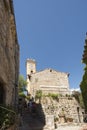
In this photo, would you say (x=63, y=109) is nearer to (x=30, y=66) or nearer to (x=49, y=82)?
(x=49, y=82)

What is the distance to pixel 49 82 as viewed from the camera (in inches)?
1490

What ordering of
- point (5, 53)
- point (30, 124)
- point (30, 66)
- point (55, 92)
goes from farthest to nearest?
point (30, 66)
point (55, 92)
point (30, 124)
point (5, 53)

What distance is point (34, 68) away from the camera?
49531 mm

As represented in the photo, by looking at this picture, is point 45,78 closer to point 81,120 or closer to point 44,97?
point 44,97

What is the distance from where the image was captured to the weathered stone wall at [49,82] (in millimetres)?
36922

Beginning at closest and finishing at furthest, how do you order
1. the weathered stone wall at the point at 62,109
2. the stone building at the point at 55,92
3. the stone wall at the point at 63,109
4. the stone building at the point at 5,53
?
the stone building at the point at 5,53, the weathered stone wall at the point at 62,109, the stone wall at the point at 63,109, the stone building at the point at 55,92

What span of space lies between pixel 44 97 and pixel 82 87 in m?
A: 7.00

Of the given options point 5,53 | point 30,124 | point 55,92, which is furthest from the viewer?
point 55,92

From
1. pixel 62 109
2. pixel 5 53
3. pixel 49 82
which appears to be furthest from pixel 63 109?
pixel 5 53

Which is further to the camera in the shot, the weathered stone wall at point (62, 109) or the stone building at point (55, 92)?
the stone building at point (55, 92)

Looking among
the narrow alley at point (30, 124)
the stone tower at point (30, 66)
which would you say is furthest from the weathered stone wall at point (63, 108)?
the stone tower at point (30, 66)

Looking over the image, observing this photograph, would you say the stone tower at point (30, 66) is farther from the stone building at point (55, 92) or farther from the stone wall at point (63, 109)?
the stone wall at point (63, 109)

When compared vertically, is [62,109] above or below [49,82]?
below

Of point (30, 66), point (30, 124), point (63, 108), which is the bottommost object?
point (30, 124)
